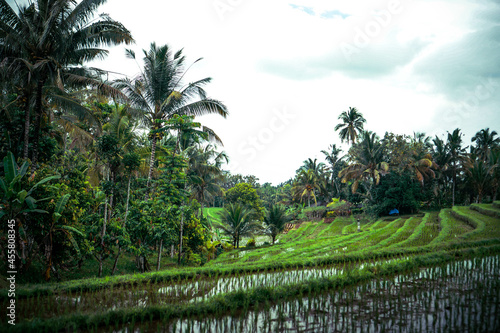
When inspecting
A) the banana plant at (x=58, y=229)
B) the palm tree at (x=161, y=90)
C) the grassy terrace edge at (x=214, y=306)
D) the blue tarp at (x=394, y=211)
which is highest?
the palm tree at (x=161, y=90)

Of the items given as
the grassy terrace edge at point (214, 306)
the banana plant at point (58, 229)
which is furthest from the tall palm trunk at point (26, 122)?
the grassy terrace edge at point (214, 306)

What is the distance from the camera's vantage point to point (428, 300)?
18.7 ft

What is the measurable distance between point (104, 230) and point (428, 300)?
8.35 metres

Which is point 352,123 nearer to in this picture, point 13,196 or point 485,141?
point 485,141

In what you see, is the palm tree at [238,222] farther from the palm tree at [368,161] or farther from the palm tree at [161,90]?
the palm tree at [368,161]

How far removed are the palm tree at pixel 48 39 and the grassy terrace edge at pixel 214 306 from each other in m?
5.96

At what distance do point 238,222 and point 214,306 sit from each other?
12.5m

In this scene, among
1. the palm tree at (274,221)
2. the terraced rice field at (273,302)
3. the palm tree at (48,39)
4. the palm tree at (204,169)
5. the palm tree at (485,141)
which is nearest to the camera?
the terraced rice field at (273,302)

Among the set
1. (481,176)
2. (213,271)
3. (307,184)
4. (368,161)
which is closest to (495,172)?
(481,176)

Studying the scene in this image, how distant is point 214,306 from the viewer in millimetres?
5293

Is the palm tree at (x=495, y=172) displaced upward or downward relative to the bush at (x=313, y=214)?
upward

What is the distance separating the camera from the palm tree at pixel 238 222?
57.9ft

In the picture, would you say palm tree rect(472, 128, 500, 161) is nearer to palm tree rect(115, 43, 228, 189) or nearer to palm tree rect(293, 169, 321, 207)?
palm tree rect(293, 169, 321, 207)

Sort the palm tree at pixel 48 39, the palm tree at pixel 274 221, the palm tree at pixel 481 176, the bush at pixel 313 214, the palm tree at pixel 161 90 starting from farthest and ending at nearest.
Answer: the bush at pixel 313 214 < the palm tree at pixel 481 176 < the palm tree at pixel 274 221 < the palm tree at pixel 161 90 < the palm tree at pixel 48 39
